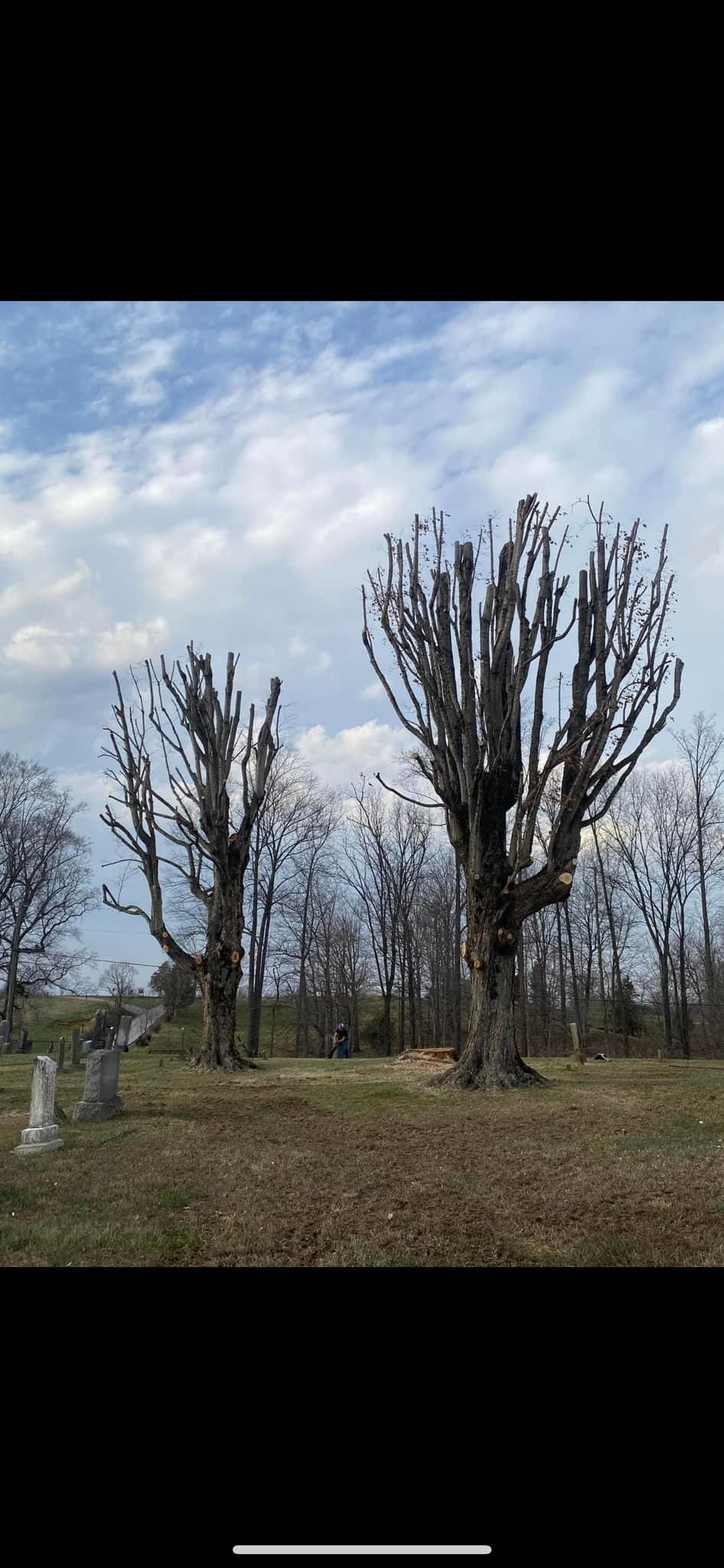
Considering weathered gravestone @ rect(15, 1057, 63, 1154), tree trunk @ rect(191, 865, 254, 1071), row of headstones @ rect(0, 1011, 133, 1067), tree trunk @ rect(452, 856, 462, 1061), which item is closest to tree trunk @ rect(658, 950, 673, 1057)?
tree trunk @ rect(452, 856, 462, 1061)

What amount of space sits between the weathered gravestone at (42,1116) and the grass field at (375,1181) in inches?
5.6

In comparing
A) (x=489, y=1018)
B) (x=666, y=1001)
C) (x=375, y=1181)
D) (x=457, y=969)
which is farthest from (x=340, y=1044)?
(x=375, y=1181)

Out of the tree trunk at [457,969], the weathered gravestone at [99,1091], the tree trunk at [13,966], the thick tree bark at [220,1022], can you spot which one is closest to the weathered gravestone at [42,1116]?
the weathered gravestone at [99,1091]

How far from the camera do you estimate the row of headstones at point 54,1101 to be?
565 centimetres

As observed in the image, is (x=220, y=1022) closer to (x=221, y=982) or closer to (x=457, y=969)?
(x=221, y=982)

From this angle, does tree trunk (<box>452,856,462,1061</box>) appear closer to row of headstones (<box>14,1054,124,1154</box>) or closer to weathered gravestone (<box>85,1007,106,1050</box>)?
weathered gravestone (<box>85,1007,106,1050</box>)

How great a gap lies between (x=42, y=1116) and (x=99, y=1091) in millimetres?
1030

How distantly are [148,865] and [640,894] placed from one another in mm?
12386

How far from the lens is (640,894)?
62.8 feet

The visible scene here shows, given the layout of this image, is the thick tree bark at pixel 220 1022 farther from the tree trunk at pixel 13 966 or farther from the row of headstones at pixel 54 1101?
the row of headstones at pixel 54 1101

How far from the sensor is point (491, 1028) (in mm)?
8812

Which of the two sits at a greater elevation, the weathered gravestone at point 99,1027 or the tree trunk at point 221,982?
the tree trunk at point 221,982
